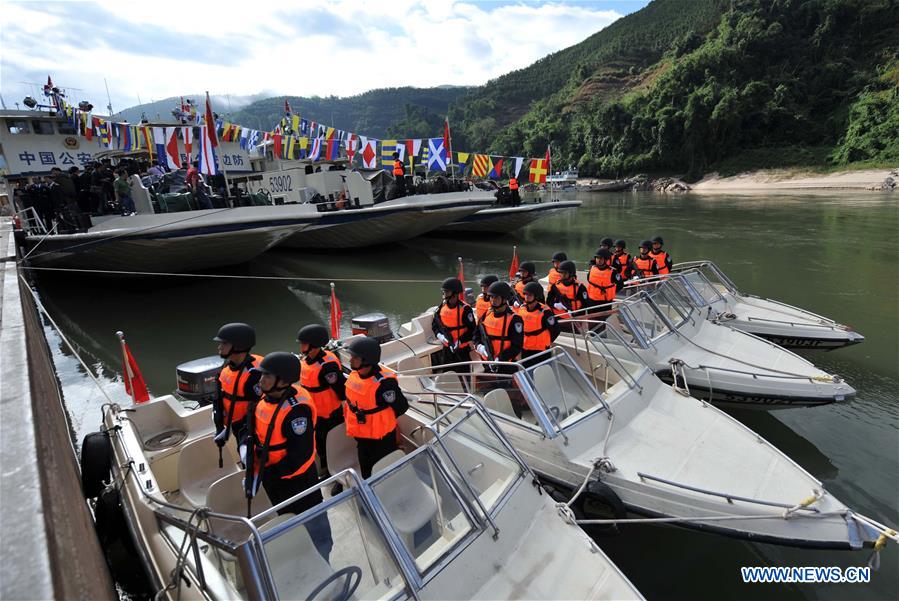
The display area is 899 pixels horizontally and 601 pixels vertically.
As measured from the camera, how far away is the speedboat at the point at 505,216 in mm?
19562

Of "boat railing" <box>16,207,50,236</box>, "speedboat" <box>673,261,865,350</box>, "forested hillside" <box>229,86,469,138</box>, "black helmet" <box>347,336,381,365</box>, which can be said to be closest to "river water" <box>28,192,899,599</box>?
"speedboat" <box>673,261,865,350</box>

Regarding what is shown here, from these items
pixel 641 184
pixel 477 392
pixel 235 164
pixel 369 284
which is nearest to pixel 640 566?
pixel 477 392

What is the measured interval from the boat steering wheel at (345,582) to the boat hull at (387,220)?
13.2 meters

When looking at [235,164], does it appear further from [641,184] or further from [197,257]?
[641,184]

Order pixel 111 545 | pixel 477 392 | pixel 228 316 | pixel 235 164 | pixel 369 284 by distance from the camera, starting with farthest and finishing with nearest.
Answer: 1. pixel 235 164
2. pixel 369 284
3. pixel 228 316
4. pixel 477 392
5. pixel 111 545

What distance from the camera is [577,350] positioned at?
17.9 ft

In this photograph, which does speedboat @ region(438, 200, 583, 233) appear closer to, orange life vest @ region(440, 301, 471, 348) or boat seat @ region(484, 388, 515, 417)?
orange life vest @ region(440, 301, 471, 348)

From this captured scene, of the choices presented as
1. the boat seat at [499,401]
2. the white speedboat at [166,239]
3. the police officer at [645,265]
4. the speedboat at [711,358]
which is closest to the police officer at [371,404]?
the boat seat at [499,401]

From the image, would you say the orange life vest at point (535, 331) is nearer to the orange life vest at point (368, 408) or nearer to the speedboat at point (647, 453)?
the speedboat at point (647, 453)

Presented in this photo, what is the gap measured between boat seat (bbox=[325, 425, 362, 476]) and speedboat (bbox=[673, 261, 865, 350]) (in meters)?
5.77

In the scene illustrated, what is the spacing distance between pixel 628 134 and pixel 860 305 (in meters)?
45.9

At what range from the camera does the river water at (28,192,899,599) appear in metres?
3.88

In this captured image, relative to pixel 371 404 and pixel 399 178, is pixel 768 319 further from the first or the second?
pixel 399 178

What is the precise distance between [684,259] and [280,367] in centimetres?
1527
